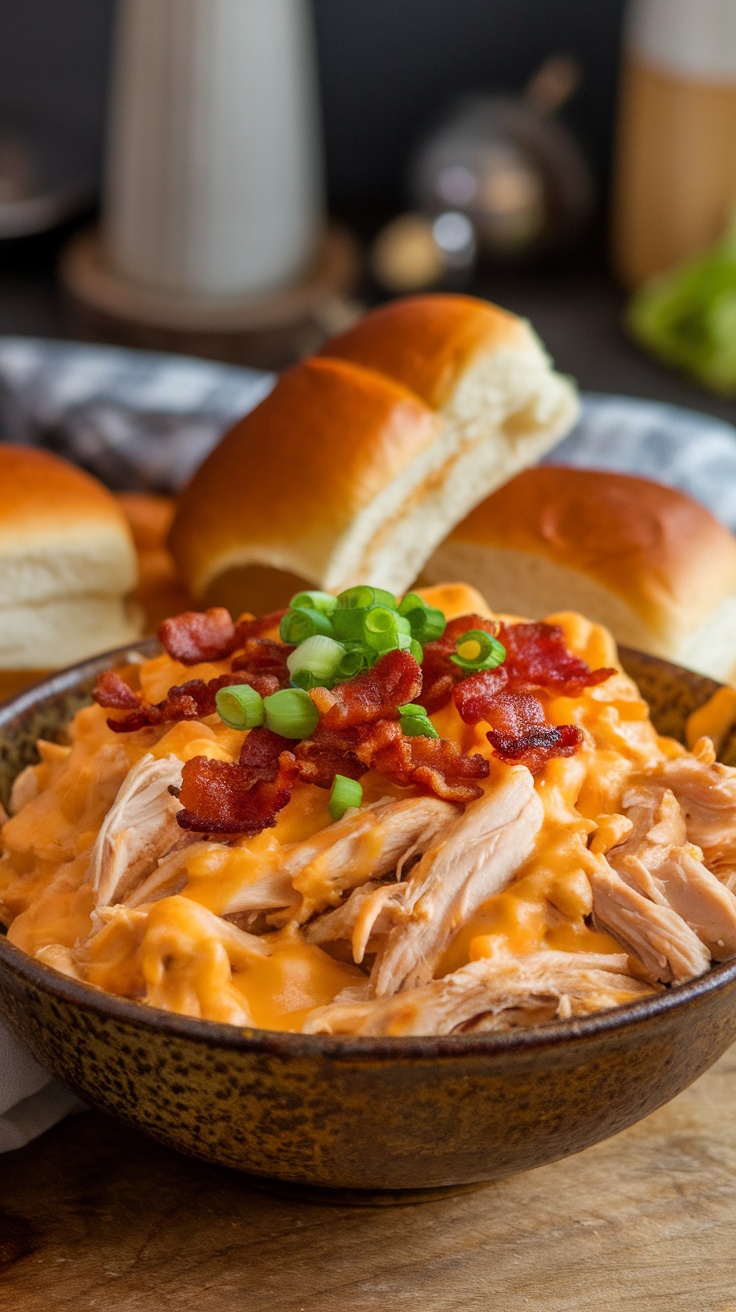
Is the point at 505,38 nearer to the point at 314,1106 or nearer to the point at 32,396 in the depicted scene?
the point at 32,396

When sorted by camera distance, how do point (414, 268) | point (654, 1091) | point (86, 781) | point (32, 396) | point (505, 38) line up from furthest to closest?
1. point (505, 38)
2. point (414, 268)
3. point (32, 396)
4. point (86, 781)
5. point (654, 1091)

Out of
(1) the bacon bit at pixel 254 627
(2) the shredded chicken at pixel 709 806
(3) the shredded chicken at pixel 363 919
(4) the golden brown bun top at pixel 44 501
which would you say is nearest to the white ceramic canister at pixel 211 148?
(4) the golden brown bun top at pixel 44 501

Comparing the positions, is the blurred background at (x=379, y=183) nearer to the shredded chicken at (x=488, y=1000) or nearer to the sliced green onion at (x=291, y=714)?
the sliced green onion at (x=291, y=714)

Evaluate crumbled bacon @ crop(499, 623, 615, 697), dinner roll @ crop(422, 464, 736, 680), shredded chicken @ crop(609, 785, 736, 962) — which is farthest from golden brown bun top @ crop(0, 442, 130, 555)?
shredded chicken @ crop(609, 785, 736, 962)

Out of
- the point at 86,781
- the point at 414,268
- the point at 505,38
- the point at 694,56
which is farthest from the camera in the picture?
the point at 505,38

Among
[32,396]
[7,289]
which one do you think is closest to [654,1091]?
[32,396]

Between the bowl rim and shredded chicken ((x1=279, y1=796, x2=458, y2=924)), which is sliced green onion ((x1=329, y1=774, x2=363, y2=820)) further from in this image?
the bowl rim
